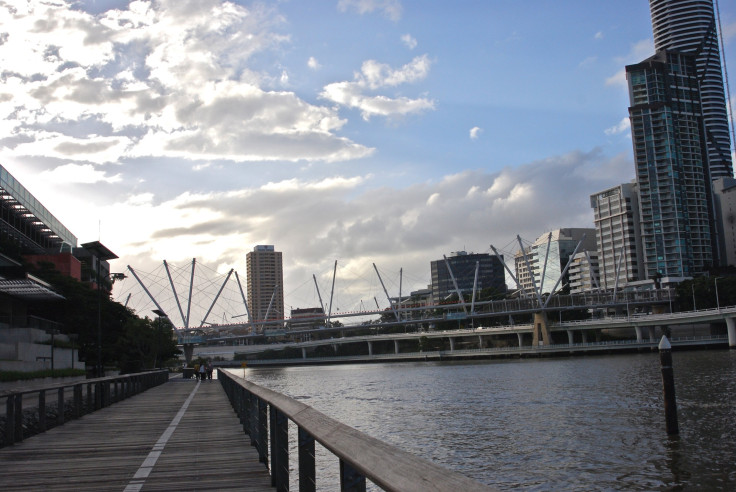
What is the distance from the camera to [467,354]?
162500 millimetres

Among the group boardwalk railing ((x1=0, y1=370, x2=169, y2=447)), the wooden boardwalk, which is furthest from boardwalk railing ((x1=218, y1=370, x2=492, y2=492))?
boardwalk railing ((x1=0, y1=370, x2=169, y2=447))

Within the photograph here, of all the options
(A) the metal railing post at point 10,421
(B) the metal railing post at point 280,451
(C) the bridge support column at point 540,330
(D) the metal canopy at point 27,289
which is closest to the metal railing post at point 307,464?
(B) the metal railing post at point 280,451

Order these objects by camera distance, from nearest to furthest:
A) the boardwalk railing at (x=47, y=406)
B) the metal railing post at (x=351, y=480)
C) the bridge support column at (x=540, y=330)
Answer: the metal railing post at (x=351, y=480), the boardwalk railing at (x=47, y=406), the bridge support column at (x=540, y=330)

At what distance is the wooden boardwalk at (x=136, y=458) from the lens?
31.4 ft

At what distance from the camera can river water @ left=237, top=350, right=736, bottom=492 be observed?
2212 cm

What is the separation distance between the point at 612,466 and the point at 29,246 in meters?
82.2

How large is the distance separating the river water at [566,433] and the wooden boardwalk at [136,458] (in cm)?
488

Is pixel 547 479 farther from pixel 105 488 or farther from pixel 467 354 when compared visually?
pixel 467 354

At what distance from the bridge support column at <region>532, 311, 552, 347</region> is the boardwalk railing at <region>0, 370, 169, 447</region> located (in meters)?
141

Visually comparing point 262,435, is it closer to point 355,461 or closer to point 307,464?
point 307,464

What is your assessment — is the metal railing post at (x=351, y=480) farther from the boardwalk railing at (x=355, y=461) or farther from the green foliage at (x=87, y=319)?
the green foliage at (x=87, y=319)

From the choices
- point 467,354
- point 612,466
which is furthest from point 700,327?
point 612,466

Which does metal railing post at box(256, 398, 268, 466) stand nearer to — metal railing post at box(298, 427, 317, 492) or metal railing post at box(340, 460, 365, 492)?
metal railing post at box(298, 427, 317, 492)

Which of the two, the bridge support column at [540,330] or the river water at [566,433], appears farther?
the bridge support column at [540,330]
